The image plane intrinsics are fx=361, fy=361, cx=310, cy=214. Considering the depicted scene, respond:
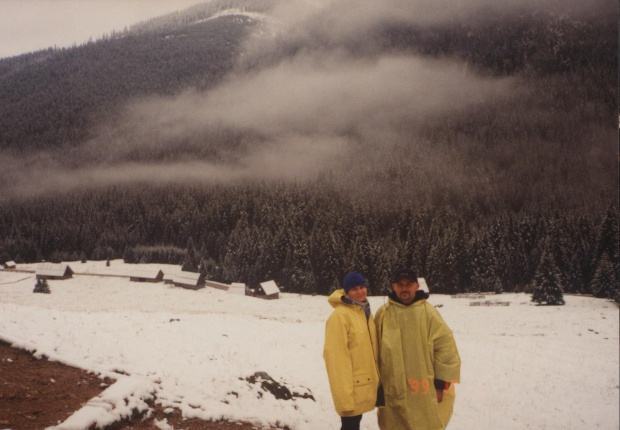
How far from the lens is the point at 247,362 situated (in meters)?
10.5

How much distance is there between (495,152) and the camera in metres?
151

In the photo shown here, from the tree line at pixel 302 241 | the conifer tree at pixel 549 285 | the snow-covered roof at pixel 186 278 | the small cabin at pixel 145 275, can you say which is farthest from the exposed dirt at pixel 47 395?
the conifer tree at pixel 549 285

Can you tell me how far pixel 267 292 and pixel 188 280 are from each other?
31.8ft

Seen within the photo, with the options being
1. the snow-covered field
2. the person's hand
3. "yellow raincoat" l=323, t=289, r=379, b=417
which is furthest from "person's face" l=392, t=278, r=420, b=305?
the snow-covered field

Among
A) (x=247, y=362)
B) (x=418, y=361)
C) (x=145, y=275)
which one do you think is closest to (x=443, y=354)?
(x=418, y=361)

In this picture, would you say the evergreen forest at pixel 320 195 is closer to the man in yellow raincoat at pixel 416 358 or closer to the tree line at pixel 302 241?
the tree line at pixel 302 241

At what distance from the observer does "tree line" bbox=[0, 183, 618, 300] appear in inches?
738

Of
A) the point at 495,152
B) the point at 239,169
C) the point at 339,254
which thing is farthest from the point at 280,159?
the point at 339,254

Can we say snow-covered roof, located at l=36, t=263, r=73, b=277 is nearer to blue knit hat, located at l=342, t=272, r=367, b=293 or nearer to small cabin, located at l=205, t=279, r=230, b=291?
blue knit hat, located at l=342, t=272, r=367, b=293

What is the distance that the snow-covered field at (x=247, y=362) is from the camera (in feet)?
24.9

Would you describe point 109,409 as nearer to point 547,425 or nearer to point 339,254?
point 547,425

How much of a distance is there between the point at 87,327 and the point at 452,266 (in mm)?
47151

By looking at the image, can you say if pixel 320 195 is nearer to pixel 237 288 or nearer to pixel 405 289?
pixel 237 288

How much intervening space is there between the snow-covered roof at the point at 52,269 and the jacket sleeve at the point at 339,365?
16636mm
